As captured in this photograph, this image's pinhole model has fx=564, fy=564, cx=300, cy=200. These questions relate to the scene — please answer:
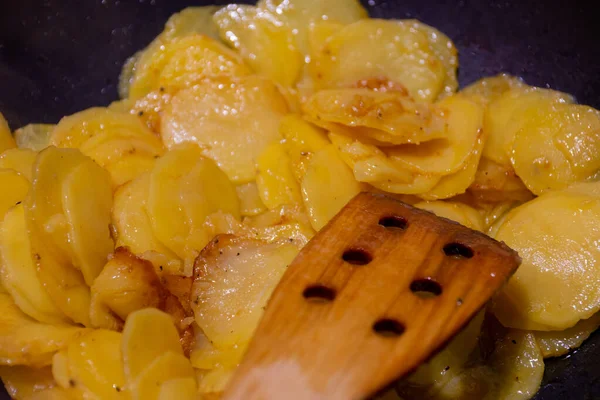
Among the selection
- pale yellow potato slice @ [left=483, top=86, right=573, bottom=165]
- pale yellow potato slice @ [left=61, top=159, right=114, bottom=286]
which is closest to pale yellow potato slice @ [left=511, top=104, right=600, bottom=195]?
pale yellow potato slice @ [left=483, top=86, right=573, bottom=165]

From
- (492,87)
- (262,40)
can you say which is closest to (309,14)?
(262,40)

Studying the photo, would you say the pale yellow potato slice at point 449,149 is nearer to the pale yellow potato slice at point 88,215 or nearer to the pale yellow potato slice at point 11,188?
the pale yellow potato slice at point 88,215

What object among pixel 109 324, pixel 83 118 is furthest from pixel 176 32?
pixel 109 324

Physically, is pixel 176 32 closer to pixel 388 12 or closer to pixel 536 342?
pixel 388 12

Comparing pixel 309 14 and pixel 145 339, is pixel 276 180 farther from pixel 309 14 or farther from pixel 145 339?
pixel 309 14

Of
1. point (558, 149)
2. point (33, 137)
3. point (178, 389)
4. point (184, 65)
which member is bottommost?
point (178, 389)

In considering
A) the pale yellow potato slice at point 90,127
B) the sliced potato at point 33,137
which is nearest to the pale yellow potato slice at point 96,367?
the pale yellow potato slice at point 90,127
